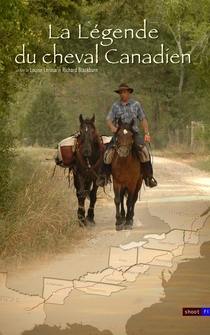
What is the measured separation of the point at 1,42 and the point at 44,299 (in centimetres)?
922

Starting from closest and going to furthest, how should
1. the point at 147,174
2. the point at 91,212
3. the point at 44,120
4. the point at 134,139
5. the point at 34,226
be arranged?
the point at 34,226 → the point at 134,139 → the point at 147,174 → the point at 91,212 → the point at 44,120

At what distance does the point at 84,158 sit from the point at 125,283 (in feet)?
18.6

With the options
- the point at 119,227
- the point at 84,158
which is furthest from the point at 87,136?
the point at 119,227

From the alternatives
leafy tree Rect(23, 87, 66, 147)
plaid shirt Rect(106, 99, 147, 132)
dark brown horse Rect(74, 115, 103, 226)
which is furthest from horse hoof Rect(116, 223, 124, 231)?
leafy tree Rect(23, 87, 66, 147)

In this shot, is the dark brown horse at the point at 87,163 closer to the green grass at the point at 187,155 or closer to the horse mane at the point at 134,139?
the horse mane at the point at 134,139

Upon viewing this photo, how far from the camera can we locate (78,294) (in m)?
6.79

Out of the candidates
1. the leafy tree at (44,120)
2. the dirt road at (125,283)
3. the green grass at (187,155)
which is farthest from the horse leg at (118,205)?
the leafy tree at (44,120)

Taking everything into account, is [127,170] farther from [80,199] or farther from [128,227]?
[80,199]

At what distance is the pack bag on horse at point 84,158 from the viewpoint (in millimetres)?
12531

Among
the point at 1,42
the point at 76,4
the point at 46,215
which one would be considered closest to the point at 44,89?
the point at 76,4

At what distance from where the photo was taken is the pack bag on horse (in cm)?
1253

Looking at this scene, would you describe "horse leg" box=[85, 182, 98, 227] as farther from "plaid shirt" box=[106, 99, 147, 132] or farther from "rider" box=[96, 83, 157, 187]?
"plaid shirt" box=[106, 99, 147, 132]

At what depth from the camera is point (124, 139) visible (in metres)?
11.6

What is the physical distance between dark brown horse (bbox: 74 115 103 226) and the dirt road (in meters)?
0.43
